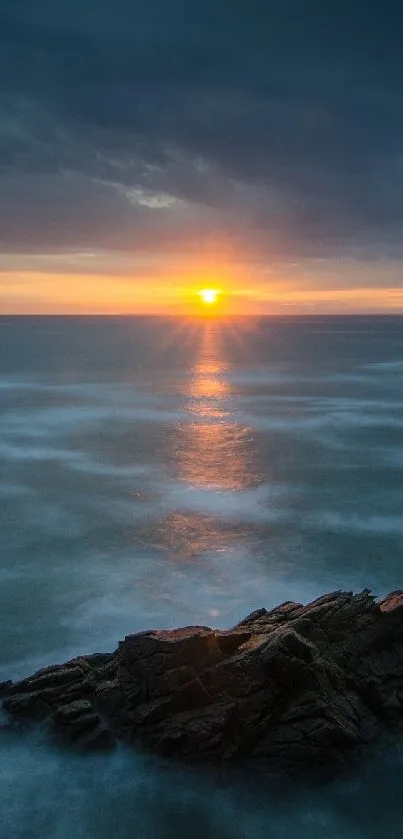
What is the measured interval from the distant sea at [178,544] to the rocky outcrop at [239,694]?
737 millimetres

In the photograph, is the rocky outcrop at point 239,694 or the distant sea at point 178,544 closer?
the distant sea at point 178,544

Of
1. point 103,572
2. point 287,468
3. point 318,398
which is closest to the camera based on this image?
point 103,572

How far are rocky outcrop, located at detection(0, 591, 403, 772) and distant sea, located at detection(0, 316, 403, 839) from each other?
2.42 feet

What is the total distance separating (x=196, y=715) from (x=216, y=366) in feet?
376

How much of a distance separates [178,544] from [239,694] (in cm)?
1609

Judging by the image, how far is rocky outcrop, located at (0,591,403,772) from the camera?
774 inches

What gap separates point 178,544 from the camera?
3606cm

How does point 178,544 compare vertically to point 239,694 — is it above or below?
below

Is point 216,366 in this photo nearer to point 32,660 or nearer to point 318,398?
point 318,398

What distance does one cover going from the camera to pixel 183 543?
119 ft

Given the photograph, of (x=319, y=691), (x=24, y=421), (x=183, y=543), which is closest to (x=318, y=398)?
(x=24, y=421)

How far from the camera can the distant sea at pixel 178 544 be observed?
18.6 metres

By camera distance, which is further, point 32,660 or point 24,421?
point 24,421

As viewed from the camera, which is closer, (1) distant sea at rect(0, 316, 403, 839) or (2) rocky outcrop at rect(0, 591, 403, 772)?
(1) distant sea at rect(0, 316, 403, 839)
